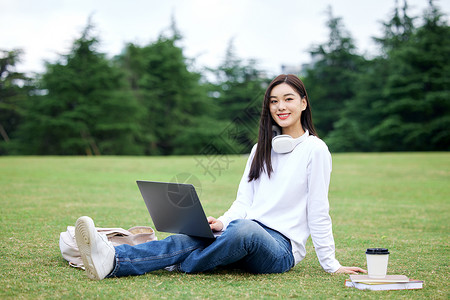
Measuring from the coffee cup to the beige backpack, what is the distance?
5.41ft

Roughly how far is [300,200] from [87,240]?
55.5 inches

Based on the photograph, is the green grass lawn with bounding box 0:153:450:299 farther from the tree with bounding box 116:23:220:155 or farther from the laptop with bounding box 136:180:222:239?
the tree with bounding box 116:23:220:155

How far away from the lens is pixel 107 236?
3.46m

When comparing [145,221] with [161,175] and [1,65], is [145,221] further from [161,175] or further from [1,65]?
[1,65]

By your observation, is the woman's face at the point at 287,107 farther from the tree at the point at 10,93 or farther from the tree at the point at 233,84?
the tree at the point at 233,84

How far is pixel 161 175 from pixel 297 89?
33.5 feet

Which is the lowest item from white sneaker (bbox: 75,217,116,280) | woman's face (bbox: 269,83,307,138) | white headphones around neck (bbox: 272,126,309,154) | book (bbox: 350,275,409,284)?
book (bbox: 350,275,409,284)

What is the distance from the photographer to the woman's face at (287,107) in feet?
11.0

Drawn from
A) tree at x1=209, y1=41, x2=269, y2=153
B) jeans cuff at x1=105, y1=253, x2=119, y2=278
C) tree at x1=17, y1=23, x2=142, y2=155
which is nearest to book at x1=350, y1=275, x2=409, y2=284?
jeans cuff at x1=105, y1=253, x2=119, y2=278

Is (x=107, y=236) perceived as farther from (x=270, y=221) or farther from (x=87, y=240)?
(x=270, y=221)

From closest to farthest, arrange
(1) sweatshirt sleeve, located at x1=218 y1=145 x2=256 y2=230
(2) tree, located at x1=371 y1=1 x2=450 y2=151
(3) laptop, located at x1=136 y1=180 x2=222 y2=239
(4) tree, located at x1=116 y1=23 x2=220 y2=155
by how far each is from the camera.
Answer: (3) laptop, located at x1=136 y1=180 x2=222 y2=239
(1) sweatshirt sleeve, located at x1=218 y1=145 x2=256 y2=230
(2) tree, located at x1=371 y1=1 x2=450 y2=151
(4) tree, located at x1=116 y1=23 x2=220 y2=155

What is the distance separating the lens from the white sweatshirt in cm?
309

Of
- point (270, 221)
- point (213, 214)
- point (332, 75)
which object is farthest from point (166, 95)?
point (270, 221)

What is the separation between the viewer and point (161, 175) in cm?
1323
